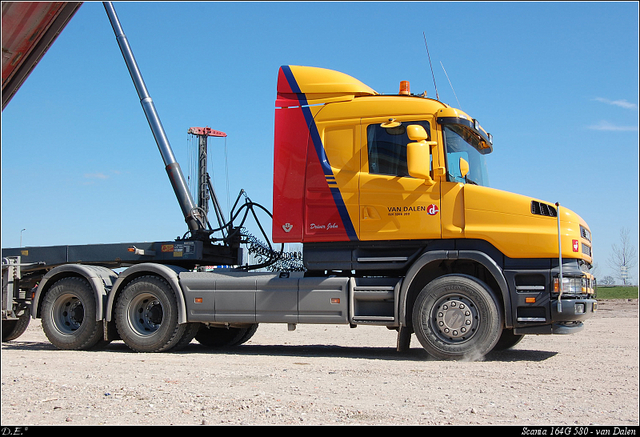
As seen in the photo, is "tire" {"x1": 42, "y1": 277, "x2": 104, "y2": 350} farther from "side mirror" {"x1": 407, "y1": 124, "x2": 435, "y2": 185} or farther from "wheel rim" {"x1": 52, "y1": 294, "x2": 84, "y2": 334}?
"side mirror" {"x1": 407, "y1": 124, "x2": 435, "y2": 185}

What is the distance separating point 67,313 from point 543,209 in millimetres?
7865

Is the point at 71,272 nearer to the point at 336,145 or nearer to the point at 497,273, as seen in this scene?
the point at 336,145

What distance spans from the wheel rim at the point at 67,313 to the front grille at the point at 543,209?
7429mm

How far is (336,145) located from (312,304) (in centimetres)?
234

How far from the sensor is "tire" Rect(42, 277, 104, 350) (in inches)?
400

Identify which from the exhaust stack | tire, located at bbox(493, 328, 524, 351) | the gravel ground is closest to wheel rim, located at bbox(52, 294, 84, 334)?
the gravel ground

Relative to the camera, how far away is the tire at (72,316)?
1016 centimetres

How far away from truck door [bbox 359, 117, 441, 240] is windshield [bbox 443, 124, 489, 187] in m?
0.29

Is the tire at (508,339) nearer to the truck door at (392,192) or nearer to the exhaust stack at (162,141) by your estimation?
the truck door at (392,192)

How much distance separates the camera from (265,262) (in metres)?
10.3

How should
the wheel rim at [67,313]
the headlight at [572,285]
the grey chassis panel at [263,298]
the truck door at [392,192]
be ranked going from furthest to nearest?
the wheel rim at [67,313] → the grey chassis panel at [263,298] → the truck door at [392,192] → the headlight at [572,285]

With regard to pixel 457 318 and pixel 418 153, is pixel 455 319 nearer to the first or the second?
pixel 457 318

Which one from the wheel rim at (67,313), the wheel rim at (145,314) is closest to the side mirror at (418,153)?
the wheel rim at (145,314)
